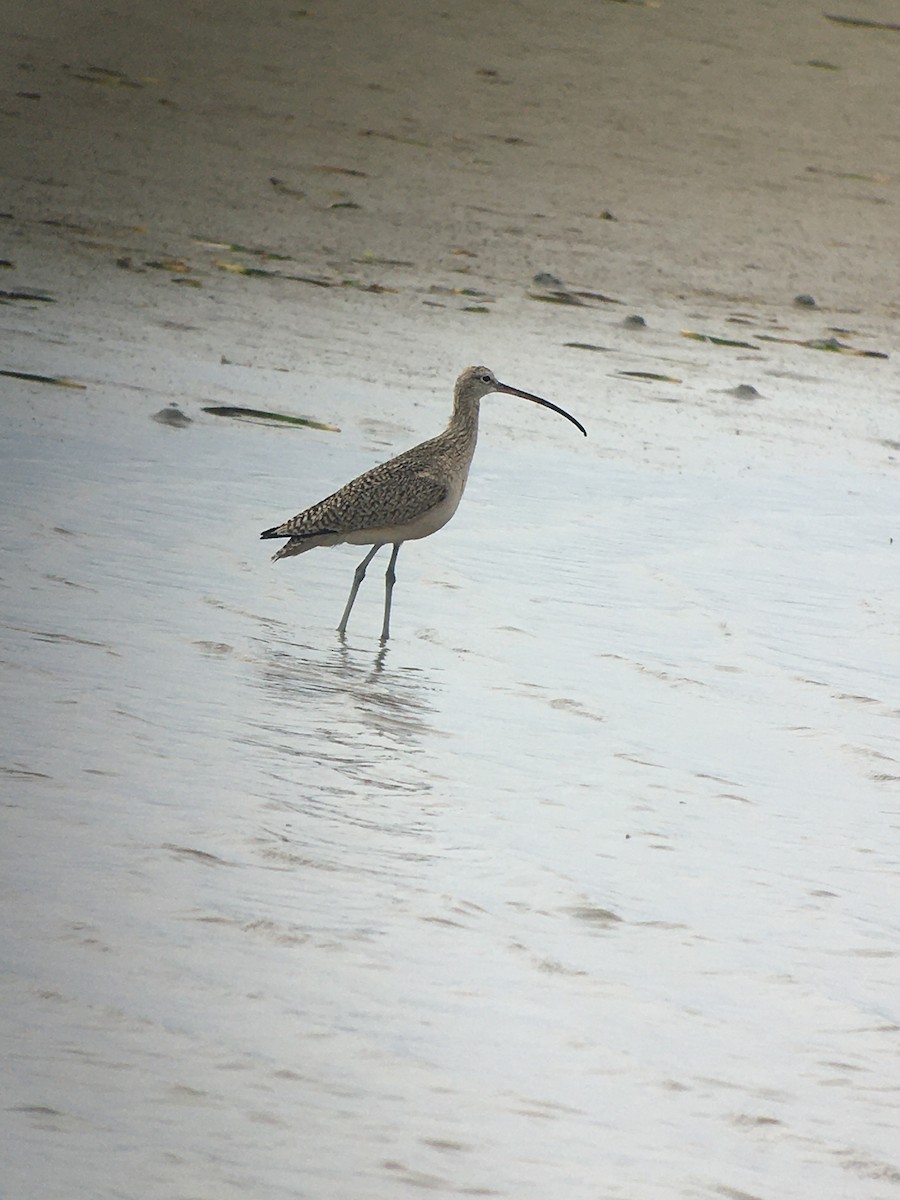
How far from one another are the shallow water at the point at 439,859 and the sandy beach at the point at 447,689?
0.5 inches

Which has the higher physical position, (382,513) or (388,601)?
(382,513)

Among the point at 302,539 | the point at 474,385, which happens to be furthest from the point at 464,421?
the point at 302,539

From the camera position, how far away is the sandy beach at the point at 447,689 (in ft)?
10.9

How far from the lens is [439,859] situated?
14.3 ft

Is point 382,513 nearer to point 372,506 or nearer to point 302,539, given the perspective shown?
point 372,506

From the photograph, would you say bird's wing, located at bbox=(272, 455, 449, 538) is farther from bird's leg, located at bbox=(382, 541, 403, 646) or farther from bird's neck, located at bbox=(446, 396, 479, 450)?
bird's neck, located at bbox=(446, 396, 479, 450)

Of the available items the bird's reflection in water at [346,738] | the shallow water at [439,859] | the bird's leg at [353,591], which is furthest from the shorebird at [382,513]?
the bird's reflection in water at [346,738]

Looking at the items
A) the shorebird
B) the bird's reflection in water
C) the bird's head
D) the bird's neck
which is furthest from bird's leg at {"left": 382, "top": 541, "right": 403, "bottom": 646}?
the bird's head

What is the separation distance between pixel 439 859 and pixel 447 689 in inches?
56.6

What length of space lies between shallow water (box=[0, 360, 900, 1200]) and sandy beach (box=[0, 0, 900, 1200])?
0.01m

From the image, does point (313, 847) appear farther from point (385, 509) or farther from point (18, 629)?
point (385, 509)

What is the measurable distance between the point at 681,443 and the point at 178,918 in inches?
242

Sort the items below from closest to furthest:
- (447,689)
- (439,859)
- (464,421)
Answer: (439,859) → (447,689) → (464,421)

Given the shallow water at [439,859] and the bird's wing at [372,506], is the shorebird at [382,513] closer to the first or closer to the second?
the bird's wing at [372,506]
